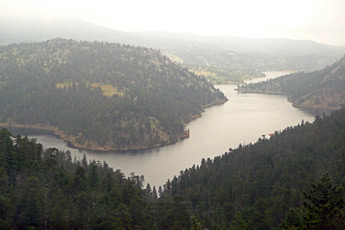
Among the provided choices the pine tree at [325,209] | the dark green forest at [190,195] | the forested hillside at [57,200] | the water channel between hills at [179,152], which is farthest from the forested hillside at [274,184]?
the water channel between hills at [179,152]

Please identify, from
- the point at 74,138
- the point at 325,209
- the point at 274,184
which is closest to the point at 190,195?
the point at 274,184

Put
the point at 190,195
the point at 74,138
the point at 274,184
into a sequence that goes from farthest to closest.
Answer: the point at 74,138 → the point at 274,184 → the point at 190,195

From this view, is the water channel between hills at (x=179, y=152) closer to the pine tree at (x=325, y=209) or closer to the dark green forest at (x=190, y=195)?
the dark green forest at (x=190, y=195)

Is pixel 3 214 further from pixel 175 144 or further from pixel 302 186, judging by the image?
pixel 175 144

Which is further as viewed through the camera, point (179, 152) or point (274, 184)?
point (179, 152)

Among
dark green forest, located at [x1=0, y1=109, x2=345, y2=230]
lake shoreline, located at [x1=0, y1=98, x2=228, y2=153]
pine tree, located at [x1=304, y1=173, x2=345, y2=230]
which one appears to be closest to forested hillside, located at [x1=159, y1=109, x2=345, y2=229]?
pine tree, located at [x1=304, y1=173, x2=345, y2=230]

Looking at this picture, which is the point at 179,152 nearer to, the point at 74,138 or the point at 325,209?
the point at 74,138
